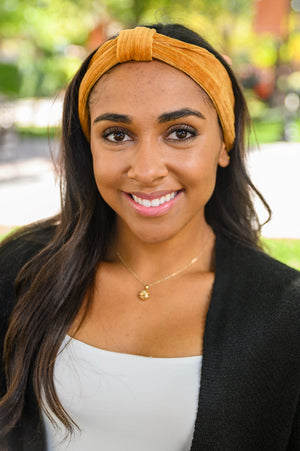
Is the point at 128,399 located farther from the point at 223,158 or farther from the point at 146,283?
the point at 223,158

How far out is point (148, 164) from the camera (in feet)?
5.56

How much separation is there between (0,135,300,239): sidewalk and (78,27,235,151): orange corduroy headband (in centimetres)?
315

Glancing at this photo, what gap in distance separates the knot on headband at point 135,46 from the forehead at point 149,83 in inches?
0.9

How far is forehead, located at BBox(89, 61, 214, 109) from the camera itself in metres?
1.71

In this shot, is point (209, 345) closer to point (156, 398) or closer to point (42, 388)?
point (156, 398)

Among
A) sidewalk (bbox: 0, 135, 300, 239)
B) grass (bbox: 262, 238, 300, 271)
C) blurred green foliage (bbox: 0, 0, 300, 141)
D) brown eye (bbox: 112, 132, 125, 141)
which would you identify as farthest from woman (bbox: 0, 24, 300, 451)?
blurred green foliage (bbox: 0, 0, 300, 141)

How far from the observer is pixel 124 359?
72.1 inches

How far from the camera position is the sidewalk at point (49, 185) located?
19.1 ft

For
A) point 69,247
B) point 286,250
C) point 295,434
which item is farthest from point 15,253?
point 286,250

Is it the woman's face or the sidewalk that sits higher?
the sidewalk

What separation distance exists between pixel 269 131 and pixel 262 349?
481 inches

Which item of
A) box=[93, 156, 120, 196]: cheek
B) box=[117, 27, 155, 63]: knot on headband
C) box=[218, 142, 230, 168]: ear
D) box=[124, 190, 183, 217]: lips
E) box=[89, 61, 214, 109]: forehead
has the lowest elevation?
box=[124, 190, 183, 217]: lips

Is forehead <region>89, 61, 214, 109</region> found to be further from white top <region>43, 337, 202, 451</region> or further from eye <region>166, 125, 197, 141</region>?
white top <region>43, 337, 202, 451</region>

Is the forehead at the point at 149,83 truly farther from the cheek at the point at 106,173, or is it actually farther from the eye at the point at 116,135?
the cheek at the point at 106,173
